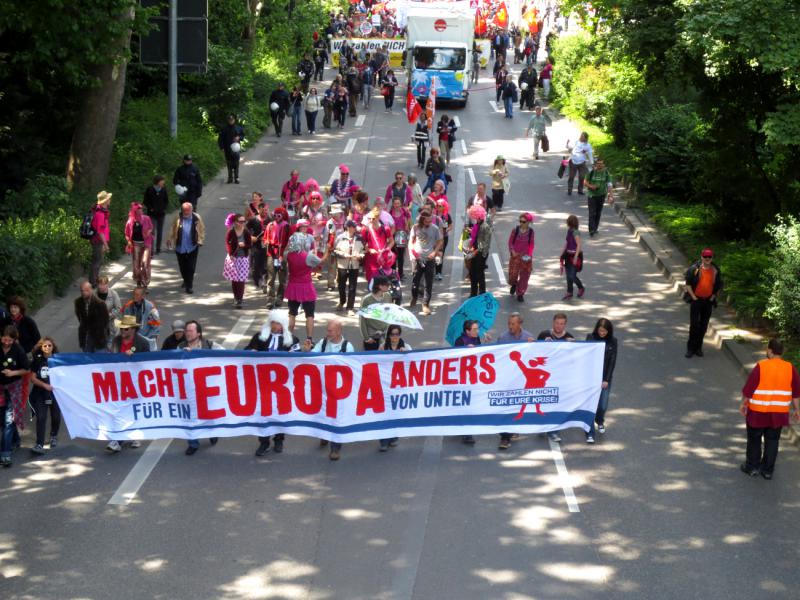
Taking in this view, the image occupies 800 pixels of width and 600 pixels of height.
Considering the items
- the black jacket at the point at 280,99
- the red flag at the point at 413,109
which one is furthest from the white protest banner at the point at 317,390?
the red flag at the point at 413,109

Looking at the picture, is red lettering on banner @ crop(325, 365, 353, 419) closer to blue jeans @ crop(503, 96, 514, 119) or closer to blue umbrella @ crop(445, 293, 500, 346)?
blue umbrella @ crop(445, 293, 500, 346)

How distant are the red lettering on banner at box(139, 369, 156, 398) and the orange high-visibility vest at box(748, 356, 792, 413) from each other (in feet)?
20.6

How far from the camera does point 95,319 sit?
13.8m

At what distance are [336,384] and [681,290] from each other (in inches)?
345

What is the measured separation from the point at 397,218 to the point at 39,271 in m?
5.62

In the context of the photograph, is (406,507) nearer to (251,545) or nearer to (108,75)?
(251,545)

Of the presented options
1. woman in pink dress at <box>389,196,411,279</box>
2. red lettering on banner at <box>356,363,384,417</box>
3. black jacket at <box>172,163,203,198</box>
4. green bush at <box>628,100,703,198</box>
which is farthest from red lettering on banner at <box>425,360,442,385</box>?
green bush at <box>628,100,703,198</box>

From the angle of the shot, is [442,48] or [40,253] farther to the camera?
[442,48]

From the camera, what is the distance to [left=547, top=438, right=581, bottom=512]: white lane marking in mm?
11367

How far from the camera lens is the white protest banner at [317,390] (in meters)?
12.4

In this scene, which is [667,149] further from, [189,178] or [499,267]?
[189,178]

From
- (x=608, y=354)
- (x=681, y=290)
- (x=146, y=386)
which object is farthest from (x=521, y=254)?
(x=146, y=386)

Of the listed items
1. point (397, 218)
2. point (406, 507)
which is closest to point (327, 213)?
point (397, 218)

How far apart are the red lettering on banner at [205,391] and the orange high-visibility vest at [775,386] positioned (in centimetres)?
559
